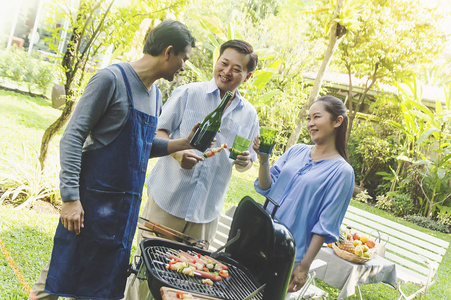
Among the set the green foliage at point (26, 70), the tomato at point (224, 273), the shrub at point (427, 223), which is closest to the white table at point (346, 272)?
the tomato at point (224, 273)

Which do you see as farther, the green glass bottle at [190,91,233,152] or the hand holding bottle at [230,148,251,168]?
the hand holding bottle at [230,148,251,168]

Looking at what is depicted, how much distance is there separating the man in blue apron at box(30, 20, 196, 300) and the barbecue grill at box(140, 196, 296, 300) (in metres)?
0.21

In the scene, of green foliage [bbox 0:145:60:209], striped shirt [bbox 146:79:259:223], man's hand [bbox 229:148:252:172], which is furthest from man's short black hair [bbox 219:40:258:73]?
green foliage [bbox 0:145:60:209]

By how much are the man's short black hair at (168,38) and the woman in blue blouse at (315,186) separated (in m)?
0.74

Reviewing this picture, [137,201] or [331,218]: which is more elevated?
[331,218]

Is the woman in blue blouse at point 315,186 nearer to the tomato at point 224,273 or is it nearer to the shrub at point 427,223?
the tomato at point 224,273

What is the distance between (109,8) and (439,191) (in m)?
10.0

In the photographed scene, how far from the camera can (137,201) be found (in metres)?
1.95

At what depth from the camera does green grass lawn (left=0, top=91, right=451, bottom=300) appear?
3412mm

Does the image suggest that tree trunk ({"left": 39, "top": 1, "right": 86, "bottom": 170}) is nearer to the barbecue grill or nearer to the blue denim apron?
→ the blue denim apron

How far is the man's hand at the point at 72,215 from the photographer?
1.70m

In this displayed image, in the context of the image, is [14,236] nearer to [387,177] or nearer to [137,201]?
[137,201]

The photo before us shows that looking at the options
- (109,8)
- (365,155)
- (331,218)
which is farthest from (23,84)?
(331,218)

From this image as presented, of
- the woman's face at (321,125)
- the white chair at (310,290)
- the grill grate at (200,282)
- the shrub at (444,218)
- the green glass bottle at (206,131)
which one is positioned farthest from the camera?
the shrub at (444,218)
